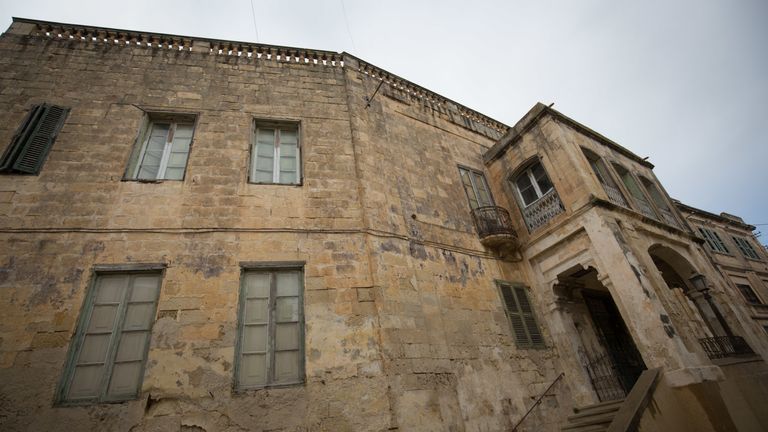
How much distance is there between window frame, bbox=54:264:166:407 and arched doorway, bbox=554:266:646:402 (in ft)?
26.1

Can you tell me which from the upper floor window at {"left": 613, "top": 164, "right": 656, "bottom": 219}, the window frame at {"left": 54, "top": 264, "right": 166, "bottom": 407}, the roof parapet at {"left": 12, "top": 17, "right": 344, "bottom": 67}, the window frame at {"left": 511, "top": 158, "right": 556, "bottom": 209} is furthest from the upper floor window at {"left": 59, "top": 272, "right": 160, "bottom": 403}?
the upper floor window at {"left": 613, "top": 164, "right": 656, "bottom": 219}

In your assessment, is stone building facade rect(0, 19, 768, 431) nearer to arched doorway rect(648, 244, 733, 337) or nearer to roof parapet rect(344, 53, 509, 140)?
arched doorway rect(648, 244, 733, 337)

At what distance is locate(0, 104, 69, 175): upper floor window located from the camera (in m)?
5.88

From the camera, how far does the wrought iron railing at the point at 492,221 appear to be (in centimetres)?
846

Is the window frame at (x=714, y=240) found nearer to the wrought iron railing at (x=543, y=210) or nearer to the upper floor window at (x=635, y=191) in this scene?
the upper floor window at (x=635, y=191)

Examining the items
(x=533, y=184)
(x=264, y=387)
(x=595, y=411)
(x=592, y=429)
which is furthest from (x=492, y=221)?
(x=264, y=387)

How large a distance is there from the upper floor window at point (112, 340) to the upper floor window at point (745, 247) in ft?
94.4

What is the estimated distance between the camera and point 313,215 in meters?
6.53

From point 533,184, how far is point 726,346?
18.3ft

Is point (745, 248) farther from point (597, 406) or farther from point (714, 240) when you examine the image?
point (597, 406)

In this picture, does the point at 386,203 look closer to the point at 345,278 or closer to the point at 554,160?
the point at 345,278

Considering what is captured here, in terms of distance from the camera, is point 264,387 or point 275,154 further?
point 275,154

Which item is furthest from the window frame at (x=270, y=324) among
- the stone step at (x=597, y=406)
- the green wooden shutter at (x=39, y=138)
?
the stone step at (x=597, y=406)

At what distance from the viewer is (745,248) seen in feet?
69.2
